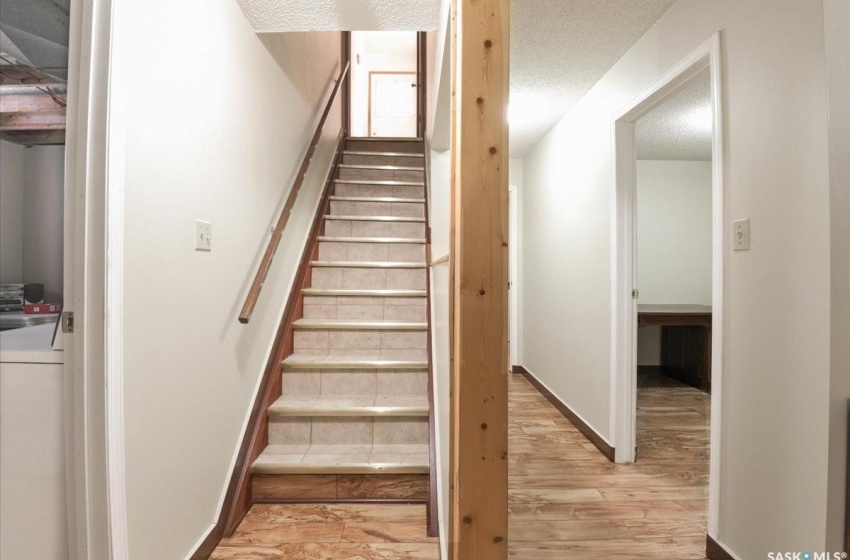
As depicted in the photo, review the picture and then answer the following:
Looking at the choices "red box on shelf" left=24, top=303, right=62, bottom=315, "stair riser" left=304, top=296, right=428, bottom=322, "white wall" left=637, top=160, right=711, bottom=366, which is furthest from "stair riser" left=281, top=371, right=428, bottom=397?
"white wall" left=637, top=160, right=711, bottom=366

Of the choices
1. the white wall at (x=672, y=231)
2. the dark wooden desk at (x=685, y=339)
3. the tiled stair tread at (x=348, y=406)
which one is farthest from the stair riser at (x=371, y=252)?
the white wall at (x=672, y=231)

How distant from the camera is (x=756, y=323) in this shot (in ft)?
4.33

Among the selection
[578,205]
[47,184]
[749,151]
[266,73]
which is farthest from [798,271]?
[266,73]

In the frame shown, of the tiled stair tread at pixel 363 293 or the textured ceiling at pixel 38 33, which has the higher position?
the textured ceiling at pixel 38 33

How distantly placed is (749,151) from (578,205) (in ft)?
4.63

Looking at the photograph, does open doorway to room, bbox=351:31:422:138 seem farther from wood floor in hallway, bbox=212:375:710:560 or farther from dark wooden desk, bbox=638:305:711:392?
wood floor in hallway, bbox=212:375:710:560

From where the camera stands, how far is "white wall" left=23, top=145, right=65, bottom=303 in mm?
980

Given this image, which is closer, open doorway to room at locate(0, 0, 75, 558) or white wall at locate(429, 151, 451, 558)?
open doorway to room at locate(0, 0, 75, 558)

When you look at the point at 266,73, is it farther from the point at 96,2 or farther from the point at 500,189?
the point at 500,189

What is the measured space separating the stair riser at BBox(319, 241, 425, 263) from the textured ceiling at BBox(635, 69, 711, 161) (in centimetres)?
177

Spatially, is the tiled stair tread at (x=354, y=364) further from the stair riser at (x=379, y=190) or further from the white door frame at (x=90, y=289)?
the stair riser at (x=379, y=190)

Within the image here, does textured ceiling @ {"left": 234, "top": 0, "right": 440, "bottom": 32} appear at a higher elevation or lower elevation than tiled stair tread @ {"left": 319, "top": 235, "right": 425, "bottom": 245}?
higher

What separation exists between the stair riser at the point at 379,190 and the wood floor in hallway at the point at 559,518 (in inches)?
89.2

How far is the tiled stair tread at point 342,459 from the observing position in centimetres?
171
